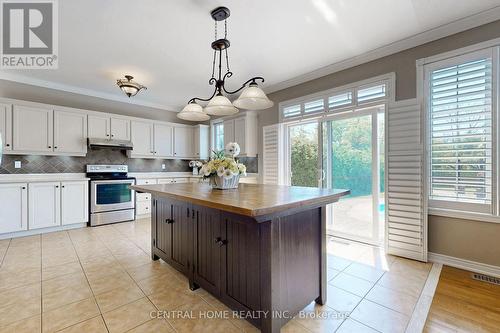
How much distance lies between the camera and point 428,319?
5.66 ft

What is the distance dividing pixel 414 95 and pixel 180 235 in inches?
123

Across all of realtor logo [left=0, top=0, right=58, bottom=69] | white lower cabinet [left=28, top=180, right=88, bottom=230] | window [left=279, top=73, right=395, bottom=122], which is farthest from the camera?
white lower cabinet [left=28, top=180, right=88, bottom=230]

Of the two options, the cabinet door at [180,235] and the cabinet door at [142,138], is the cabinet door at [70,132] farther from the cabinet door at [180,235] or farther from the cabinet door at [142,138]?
the cabinet door at [180,235]

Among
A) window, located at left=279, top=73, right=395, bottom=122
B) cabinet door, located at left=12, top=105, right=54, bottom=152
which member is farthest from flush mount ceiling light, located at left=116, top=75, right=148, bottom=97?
window, located at left=279, top=73, right=395, bottom=122

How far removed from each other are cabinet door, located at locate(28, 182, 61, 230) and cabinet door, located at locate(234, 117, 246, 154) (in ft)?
10.8

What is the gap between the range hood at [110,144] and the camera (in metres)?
4.41

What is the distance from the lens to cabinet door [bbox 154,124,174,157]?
5.38 m

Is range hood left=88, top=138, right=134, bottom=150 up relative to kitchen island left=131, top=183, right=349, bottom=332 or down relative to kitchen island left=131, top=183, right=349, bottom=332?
up

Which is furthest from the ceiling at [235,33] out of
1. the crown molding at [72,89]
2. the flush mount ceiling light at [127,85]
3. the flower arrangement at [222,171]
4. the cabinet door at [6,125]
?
the flower arrangement at [222,171]

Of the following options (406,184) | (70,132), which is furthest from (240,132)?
(70,132)

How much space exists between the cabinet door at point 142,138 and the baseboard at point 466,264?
5328 millimetres

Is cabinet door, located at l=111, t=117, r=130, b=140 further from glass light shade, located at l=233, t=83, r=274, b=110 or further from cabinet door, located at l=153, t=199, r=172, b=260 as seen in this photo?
glass light shade, located at l=233, t=83, r=274, b=110

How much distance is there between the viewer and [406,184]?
2793mm

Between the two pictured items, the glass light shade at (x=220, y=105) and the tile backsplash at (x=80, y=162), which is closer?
the glass light shade at (x=220, y=105)
